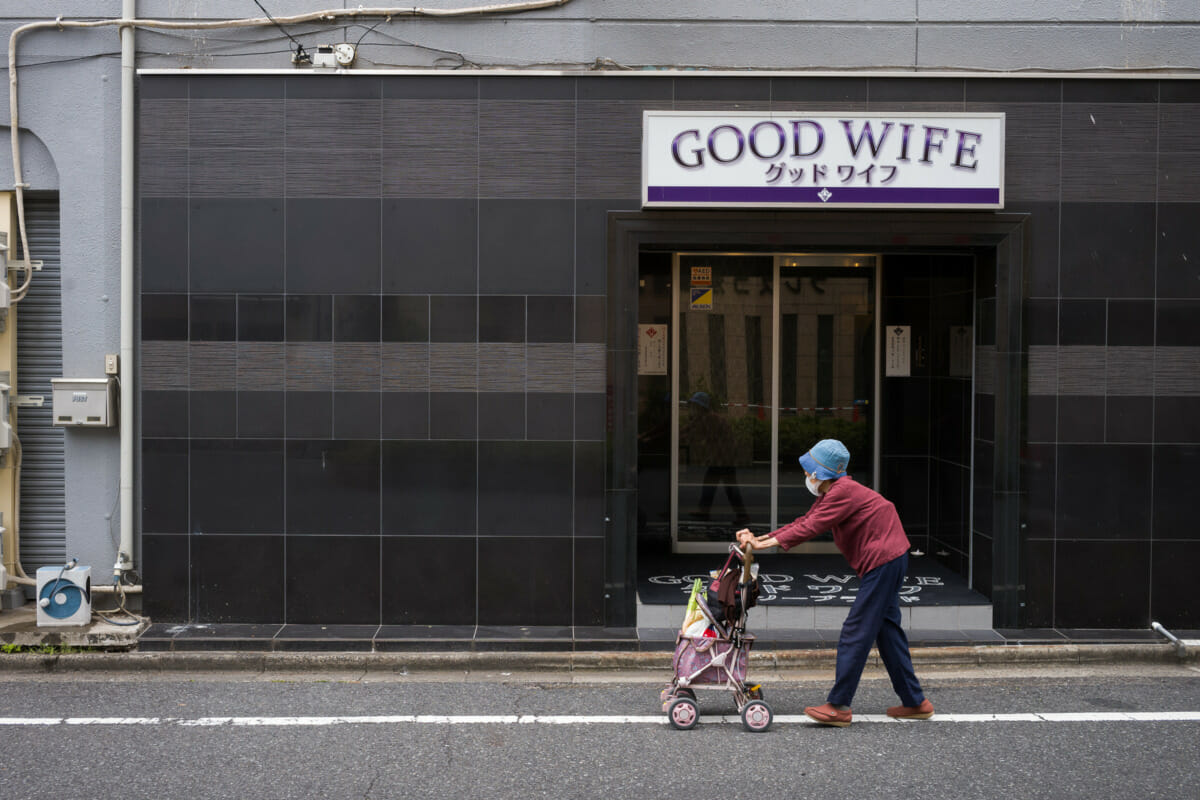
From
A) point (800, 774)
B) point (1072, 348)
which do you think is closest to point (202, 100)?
point (800, 774)

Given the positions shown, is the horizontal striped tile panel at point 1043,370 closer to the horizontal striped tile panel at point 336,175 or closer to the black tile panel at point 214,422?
the horizontal striped tile panel at point 336,175

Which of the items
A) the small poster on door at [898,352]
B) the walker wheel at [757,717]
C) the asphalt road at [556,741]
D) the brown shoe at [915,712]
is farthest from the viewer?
the small poster on door at [898,352]

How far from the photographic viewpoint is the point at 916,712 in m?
6.86

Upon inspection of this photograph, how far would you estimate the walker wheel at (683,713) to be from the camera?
6629 millimetres

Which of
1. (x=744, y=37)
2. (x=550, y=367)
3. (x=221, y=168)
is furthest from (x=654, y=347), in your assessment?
(x=221, y=168)

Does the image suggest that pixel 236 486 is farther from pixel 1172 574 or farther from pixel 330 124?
pixel 1172 574

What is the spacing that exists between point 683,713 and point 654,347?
5435mm

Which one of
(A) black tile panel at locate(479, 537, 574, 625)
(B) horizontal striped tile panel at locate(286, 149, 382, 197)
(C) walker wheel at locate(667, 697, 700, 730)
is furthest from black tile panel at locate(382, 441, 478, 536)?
(C) walker wheel at locate(667, 697, 700, 730)

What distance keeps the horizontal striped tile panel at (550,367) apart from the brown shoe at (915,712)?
3668mm

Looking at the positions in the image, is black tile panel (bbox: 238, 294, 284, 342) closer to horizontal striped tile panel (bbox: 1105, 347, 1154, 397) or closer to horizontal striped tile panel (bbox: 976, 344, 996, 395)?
horizontal striped tile panel (bbox: 976, 344, 996, 395)

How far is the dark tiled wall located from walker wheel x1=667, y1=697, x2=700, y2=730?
2.36m

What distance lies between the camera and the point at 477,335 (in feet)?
29.1

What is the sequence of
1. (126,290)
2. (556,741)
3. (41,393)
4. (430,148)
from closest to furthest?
(556,741) → (430,148) → (126,290) → (41,393)

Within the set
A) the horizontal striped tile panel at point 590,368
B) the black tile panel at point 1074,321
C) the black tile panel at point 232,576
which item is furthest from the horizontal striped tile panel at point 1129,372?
the black tile panel at point 232,576
